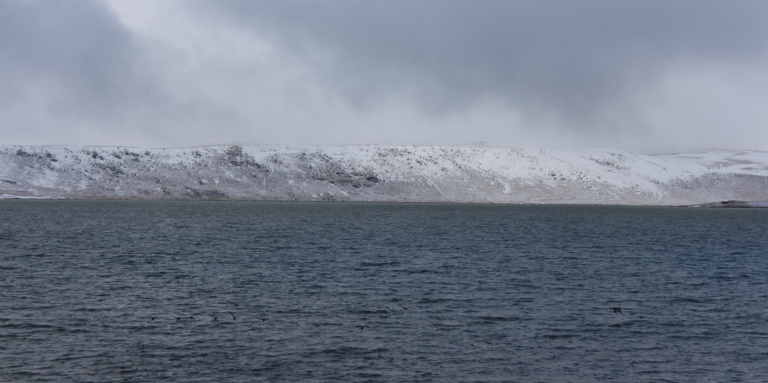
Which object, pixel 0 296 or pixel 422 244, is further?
pixel 422 244

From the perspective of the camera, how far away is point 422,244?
69.8 metres

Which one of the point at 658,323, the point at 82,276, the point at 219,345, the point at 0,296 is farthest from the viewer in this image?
the point at 82,276

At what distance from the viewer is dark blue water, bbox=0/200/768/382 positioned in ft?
77.0

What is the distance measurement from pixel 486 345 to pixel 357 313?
314 inches

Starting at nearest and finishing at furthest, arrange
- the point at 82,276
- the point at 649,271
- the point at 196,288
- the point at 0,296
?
the point at 0,296, the point at 196,288, the point at 82,276, the point at 649,271

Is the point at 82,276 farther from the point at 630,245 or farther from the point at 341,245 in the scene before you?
the point at 630,245

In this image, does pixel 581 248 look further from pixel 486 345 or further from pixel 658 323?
pixel 486 345

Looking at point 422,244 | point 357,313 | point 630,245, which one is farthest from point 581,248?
point 357,313

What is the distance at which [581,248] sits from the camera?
6806cm

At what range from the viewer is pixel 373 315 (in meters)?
31.7

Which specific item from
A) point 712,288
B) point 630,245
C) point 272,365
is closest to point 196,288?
point 272,365

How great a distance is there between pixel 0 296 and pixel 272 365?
64.9 ft

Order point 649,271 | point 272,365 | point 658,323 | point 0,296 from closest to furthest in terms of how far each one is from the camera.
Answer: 1. point 272,365
2. point 658,323
3. point 0,296
4. point 649,271

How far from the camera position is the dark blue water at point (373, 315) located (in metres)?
23.5
